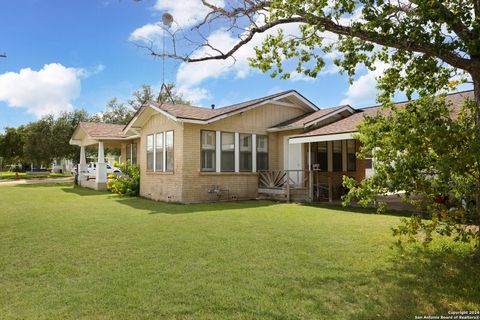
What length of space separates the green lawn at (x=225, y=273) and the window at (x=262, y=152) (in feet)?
23.3

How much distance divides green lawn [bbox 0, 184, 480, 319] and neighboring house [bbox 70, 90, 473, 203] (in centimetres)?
548

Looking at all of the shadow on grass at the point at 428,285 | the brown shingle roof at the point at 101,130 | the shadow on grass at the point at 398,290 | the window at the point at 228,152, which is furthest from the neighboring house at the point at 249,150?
the shadow on grass at the point at 398,290

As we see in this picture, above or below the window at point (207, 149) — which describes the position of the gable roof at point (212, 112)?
above

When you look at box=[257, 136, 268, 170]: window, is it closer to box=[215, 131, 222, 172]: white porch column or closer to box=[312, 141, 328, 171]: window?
box=[215, 131, 222, 172]: white porch column

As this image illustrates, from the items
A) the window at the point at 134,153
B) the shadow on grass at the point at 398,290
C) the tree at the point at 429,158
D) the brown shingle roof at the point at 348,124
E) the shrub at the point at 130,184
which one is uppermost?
the brown shingle roof at the point at 348,124

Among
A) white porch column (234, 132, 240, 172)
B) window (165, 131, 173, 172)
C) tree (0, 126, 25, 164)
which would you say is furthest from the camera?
tree (0, 126, 25, 164)

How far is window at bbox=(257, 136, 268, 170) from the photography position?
15.0m

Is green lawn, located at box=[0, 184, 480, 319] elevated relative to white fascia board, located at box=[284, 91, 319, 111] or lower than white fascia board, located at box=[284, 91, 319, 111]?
lower

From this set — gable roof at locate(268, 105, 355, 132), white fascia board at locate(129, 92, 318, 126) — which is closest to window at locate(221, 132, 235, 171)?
white fascia board at locate(129, 92, 318, 126)

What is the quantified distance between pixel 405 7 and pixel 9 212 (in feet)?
37.5

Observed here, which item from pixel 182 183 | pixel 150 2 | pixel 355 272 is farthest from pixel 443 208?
pixel 182 183

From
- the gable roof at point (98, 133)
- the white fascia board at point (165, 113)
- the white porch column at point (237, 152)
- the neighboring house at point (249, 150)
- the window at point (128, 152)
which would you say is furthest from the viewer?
the window at point (128, 152)

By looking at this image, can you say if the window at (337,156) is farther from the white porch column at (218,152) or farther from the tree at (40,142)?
Answer: the tree at (40,142)

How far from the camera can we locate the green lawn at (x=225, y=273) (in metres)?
3.40
